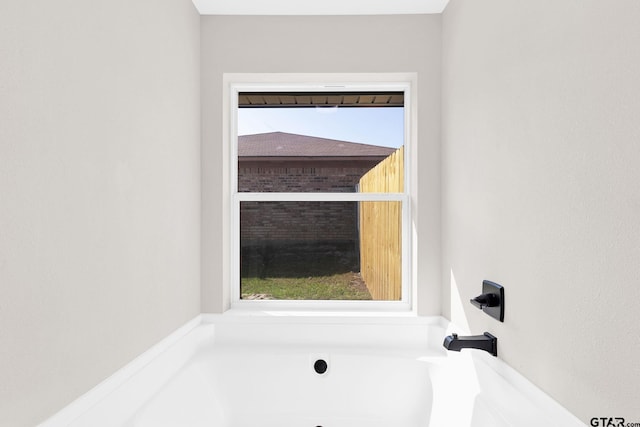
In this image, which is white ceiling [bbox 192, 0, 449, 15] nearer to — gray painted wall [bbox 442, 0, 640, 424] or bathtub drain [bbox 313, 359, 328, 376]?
gray painted wall [bbox 442, 0, 640, 424]

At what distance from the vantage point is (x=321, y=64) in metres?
2.37

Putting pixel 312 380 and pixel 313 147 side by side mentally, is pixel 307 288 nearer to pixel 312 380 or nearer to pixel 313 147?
pixel 312 380

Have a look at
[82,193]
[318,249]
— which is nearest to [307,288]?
[318,249]

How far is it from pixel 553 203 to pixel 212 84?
6.27 ft

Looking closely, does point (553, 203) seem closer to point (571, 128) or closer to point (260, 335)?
point (571, 128)

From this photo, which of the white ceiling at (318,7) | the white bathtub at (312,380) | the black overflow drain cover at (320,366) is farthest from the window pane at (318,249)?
the white ceiling at (318,7)

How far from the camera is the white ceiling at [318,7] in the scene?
2.21 m

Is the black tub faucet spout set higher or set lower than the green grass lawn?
lower

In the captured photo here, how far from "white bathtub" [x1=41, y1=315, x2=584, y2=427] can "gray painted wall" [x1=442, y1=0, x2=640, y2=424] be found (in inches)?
9.6

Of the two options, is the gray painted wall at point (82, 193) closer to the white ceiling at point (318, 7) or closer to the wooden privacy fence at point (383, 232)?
the white ceiling at point (318, 7)

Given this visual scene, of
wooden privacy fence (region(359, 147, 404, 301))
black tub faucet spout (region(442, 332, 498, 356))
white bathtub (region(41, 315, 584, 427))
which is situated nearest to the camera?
white bathtub (region(41, 315, 584, 427))

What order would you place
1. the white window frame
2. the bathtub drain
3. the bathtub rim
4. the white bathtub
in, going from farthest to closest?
1. the white window frame
2. the bathtub rim
3. the bathtub drain
4. the white bathtub

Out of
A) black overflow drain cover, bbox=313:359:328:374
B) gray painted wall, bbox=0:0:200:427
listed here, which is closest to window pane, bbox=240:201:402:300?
black overflow drain cover, bbox=313:359:328:374

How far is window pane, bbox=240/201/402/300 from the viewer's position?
8.44ft
